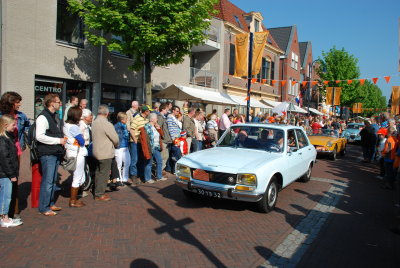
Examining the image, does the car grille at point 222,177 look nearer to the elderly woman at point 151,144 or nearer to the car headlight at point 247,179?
the car headlight at point 247,179

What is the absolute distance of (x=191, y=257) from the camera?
12.9 ft

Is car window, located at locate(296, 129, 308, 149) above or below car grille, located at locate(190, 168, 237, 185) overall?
above

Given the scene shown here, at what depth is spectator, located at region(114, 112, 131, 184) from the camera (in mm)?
7234

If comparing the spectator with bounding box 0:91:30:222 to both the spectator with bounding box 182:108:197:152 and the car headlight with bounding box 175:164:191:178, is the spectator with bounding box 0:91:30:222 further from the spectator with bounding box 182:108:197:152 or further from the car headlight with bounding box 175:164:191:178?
the spectator with bounding box 182:108:197:152

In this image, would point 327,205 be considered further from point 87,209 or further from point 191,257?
point 87,209

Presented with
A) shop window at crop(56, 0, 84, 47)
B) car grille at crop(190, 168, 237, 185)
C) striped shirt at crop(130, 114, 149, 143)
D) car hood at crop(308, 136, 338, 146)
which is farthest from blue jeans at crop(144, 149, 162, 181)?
car hood at crop(308, 136, 338, 146)

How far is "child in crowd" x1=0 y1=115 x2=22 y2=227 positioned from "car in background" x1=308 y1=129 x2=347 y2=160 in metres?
11.8

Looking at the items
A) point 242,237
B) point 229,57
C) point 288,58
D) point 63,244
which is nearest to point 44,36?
point 63,244

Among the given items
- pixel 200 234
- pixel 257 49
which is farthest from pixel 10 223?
pixel 257 49

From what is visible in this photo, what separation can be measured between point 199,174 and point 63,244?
2446 mm

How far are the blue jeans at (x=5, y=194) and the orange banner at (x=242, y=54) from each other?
11856 millimetres

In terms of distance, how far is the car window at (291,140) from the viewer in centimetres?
695

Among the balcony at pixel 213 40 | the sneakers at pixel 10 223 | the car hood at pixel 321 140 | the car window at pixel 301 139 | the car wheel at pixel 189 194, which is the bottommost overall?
the sneakers at pixel 10 223

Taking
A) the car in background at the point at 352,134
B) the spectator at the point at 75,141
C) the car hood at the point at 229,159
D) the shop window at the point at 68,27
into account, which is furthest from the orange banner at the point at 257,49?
the car in background at the point at 352,134
